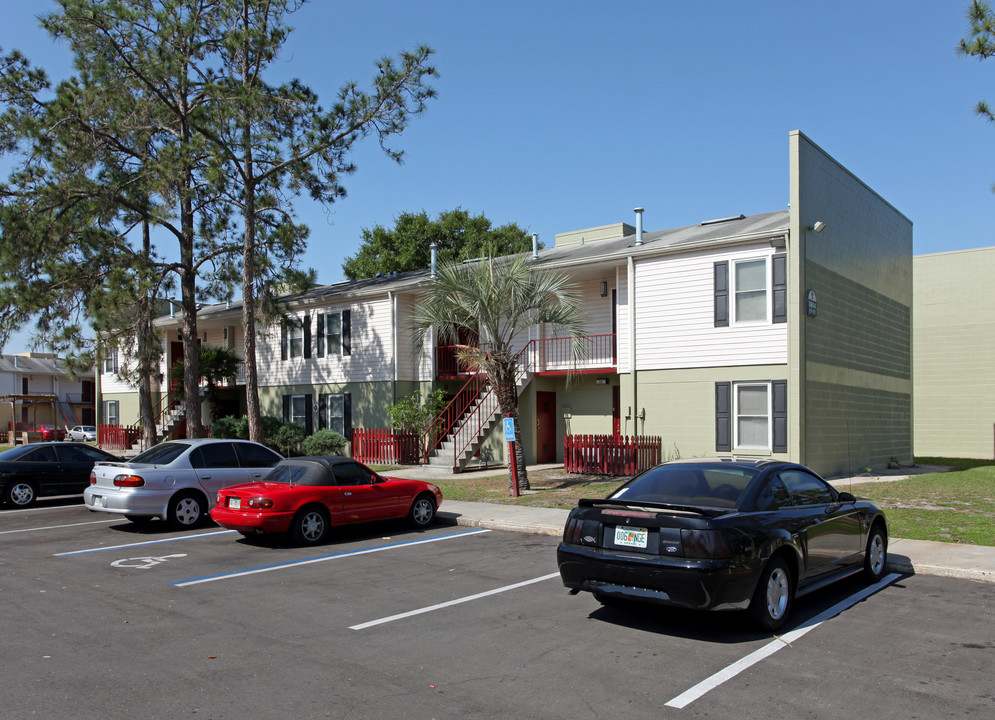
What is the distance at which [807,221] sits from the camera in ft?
60.3

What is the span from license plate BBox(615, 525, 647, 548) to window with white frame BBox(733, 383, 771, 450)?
1286 cm

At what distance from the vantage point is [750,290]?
61.9 ft

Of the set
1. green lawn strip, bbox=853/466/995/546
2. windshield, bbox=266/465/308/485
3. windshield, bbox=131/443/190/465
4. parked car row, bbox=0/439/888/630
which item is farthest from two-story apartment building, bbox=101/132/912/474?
parked car row, bbox=0/439/888/630

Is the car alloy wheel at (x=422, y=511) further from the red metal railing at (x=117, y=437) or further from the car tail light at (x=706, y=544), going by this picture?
the red metal railing at (x=117, y=437)

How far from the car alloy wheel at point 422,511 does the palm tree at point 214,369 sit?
20.9 metres

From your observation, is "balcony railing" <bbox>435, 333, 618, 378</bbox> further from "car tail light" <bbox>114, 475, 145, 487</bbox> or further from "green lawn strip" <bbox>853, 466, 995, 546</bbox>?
"car tail light" <bbox>114, 475, 145, 487</bbox>

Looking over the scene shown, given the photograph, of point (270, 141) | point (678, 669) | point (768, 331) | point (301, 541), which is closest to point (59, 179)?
point (270, 141)

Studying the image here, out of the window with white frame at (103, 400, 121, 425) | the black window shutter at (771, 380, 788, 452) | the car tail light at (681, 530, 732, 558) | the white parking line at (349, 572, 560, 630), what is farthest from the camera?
the window with white frame at (103, 400, 121, 425)

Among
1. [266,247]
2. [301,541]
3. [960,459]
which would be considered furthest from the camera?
[960,459]

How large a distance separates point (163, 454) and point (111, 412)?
1179 inches

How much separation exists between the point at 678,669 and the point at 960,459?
29.4 meters

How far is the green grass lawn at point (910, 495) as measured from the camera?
11375mm

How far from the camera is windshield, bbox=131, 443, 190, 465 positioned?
13000 millimetres

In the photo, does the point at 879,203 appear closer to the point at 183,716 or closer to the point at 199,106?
the point at 199,106
